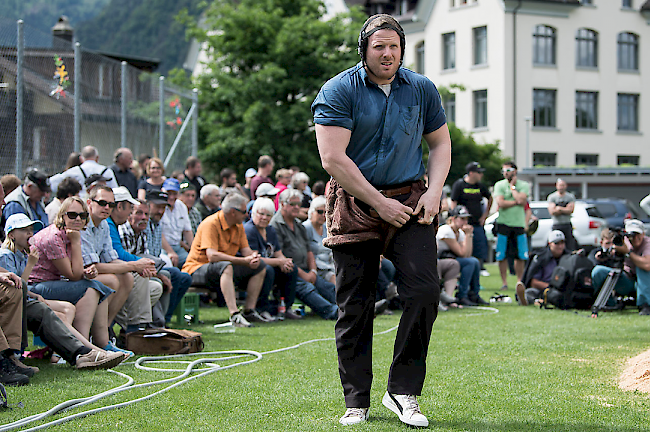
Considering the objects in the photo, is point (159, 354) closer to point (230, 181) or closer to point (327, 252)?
point (327, 252)

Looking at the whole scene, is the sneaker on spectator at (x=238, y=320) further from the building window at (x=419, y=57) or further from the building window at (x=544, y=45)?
the building window at (x=419, y=57)

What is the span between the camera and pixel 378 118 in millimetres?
4070

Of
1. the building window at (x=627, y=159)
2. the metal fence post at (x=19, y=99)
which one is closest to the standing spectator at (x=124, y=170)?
the metal fence post at (x=19, y=99)

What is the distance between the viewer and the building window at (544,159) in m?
42.6

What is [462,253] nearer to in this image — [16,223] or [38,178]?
[38,178]

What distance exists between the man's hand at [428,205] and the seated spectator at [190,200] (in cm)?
716

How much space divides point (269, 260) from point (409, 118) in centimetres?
561

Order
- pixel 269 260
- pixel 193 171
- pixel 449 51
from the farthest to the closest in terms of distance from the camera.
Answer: pixel 449 51, pixel 193 171, pixel 269 260

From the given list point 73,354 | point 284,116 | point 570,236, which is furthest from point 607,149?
point 73,354

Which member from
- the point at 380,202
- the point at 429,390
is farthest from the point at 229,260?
the point at 380,202

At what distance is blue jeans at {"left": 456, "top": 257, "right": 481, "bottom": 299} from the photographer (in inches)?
446

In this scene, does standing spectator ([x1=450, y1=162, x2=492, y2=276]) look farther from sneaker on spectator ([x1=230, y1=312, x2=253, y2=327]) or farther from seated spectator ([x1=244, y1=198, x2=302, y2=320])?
sneaker on spectator ([x1=230, y1=312, x2=253, y2=327])

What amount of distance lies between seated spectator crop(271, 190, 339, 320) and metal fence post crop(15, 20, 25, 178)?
318 centimetres

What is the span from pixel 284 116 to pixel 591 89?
68.9ft
